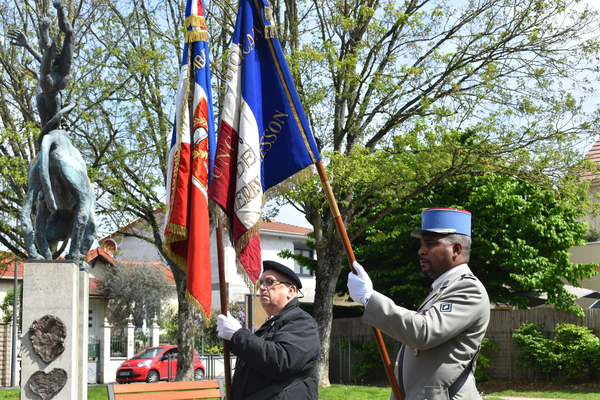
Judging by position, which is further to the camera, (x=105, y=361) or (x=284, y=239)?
(x=284, y=239)

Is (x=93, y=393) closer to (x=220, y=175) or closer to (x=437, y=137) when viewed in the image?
(x=437, y=137)

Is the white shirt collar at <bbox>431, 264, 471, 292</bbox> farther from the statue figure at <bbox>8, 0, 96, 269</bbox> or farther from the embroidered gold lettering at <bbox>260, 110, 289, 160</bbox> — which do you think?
the statue figure at <bbox>8, 0, 96, 269</bbox>

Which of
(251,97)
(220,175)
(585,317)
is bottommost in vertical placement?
(585,317)

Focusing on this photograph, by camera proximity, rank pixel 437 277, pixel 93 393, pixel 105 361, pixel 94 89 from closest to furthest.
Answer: pixel 437 277 → pixel 93 393 → pixel 94 89 → pixel 105 361

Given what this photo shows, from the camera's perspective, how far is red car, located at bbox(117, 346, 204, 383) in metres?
26.0

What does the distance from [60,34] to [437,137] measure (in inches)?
455

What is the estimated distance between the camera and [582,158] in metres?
18.1

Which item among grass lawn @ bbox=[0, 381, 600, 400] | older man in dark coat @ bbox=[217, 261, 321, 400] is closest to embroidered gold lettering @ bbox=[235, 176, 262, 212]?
older man in dark coat @ bbox=[217, 261, 321, 400]

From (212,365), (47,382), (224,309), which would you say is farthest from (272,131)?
(212,365)

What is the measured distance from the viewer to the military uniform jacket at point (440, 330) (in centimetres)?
320

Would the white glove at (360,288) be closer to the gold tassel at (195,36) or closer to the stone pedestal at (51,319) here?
the gold tassel at (195,36)

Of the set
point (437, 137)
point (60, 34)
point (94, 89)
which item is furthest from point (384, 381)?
point (60, 34)

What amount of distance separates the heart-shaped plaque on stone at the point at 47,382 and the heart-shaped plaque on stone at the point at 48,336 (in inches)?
5.8

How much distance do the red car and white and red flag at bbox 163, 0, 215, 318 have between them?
21.8m
